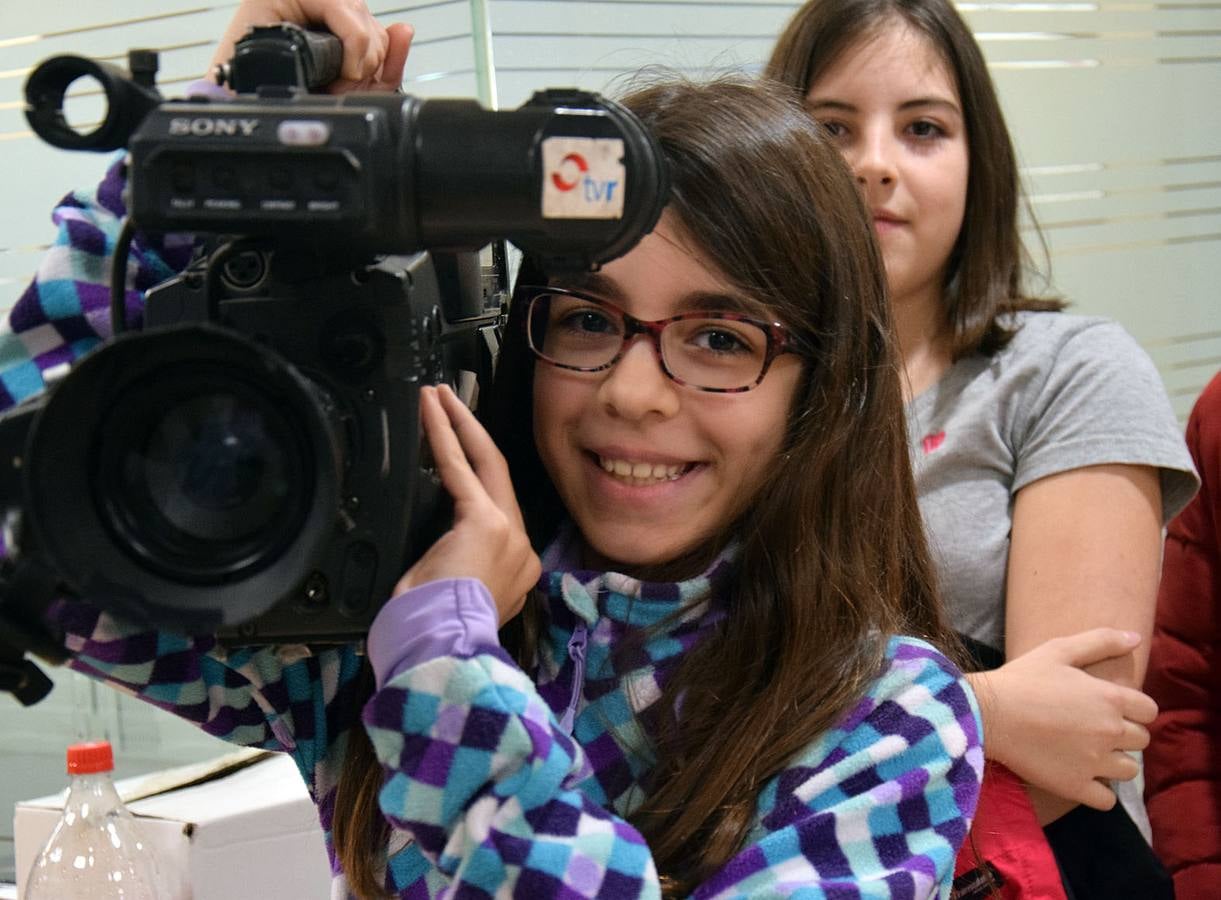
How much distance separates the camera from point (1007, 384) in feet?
5.14

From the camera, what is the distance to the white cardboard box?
1.43 metres

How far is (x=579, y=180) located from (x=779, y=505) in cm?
42

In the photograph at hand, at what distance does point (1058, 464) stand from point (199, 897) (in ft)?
3.30

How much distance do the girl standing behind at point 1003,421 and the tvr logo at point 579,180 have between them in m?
0.66

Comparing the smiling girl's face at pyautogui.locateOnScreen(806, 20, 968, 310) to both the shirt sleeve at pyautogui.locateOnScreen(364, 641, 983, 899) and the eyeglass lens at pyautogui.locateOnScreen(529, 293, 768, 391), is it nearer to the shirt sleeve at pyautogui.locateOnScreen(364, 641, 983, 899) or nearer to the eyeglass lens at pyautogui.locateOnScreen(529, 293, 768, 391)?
the eyeglass lens at pyautogui.locateOnScreen(529, 293, 768, 391)

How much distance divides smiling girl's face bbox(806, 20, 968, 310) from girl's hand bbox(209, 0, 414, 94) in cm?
70

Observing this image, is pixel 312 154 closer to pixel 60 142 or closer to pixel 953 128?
pixel 60 142

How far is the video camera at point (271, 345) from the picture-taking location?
28.8 inches

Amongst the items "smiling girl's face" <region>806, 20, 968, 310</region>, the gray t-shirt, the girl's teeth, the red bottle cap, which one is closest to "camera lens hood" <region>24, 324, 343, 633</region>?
the girl's teeth

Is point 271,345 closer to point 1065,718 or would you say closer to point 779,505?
point 779,505

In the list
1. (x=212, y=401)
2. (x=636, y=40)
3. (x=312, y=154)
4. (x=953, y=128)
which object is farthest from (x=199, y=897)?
(x=636, y=40)

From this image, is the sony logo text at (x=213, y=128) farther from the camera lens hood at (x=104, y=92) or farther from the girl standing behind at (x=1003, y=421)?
the girl standing behind at (x=1003, y=421)

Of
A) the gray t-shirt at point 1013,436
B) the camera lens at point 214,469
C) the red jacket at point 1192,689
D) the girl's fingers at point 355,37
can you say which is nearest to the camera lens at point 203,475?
the camera lens at point 214,469

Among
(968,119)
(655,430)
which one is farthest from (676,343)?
(968,119)
